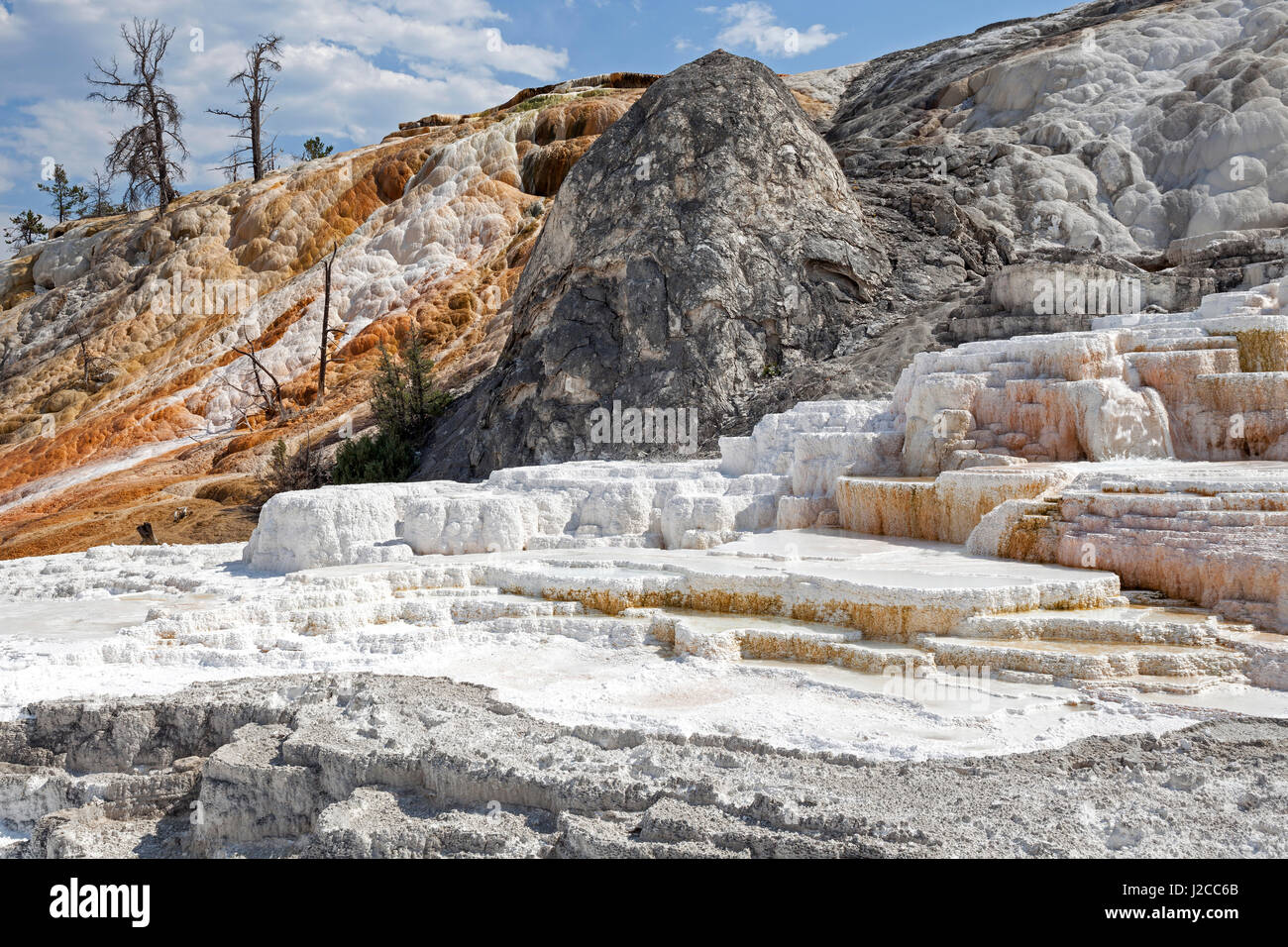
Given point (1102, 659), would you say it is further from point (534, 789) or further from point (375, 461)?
point (375, 461)

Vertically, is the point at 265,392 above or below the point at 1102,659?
above

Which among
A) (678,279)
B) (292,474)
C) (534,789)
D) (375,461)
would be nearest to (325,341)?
(292,474)

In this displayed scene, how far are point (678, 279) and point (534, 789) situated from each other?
12180mm

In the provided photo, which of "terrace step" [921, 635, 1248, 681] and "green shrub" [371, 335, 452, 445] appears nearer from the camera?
"terrace step" [921, 635, 1248, 681]

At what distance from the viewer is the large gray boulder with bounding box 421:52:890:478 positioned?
49.3 feet

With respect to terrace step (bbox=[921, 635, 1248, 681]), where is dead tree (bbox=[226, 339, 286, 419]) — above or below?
above

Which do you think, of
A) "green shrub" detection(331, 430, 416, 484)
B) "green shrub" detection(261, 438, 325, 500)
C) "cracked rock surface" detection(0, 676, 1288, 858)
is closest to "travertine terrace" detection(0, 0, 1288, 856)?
"cracked rock surface" detection(0, 676, 1288, 858)

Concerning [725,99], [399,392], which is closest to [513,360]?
[399,392]

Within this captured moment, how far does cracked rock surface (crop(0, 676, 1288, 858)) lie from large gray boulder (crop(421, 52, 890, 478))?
32.4 feet

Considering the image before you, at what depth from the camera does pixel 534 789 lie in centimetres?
401

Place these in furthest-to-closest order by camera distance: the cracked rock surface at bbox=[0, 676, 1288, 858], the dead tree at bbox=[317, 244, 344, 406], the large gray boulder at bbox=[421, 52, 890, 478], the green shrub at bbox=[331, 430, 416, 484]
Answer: the dead tree at bbox=[317, 244, 344, 406]
the green shrub at bbox=[331, 430, 416, 484]
the large gray boulder at bbox=[421, 52, 890, 478]
the cracked rock surface at bbox=[0, 676, 1288, 858]

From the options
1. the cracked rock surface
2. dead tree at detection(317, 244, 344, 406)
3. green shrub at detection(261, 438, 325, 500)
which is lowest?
the cracked rock surface

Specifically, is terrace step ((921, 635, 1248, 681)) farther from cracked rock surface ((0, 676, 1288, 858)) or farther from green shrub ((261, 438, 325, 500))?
green shrub ((261, 438, 325, 500))

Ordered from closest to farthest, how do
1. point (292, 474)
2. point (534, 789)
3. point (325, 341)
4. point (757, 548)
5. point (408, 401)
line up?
point (534, 789), point (757, 548), point (292, 474), point (408, 401), point (325, 341)
